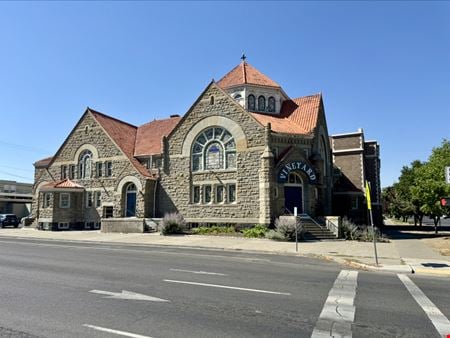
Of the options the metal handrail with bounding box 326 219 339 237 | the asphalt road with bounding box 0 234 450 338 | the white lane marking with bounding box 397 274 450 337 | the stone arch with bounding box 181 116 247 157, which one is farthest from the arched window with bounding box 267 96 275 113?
the white lane marking with bounding box 397 274 450 337

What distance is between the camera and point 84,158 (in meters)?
36.6

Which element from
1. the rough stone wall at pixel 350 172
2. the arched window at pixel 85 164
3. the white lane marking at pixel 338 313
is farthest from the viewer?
the rough stone wall at pixel 350 172

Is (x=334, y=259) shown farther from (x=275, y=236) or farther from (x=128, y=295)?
A: (x=128, y=295)

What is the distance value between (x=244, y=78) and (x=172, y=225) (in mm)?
14241

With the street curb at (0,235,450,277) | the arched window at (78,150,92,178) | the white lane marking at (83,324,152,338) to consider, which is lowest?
the street curb at (0,235,450,277)

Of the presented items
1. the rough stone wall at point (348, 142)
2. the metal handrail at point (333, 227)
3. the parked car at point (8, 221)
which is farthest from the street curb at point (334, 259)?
the rough stone wall at point (348, 142)

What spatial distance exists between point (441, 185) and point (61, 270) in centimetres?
2798

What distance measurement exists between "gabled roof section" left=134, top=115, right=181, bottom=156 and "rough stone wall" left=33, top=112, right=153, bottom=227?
2.35m

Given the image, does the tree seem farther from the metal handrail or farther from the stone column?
the stone column

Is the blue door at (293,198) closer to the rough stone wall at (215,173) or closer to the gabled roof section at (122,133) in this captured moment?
the rough stone wall at (215,173)

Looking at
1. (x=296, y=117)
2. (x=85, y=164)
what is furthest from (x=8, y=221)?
(x=296, y=117)

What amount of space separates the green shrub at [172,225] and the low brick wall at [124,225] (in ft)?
9.14

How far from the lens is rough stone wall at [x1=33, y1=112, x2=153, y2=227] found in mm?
32750

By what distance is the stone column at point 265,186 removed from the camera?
26.4 meters
